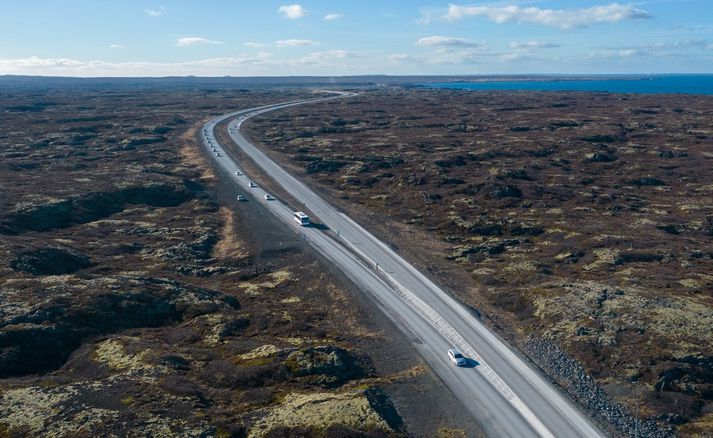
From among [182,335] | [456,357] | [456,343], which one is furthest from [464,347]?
[182,335]

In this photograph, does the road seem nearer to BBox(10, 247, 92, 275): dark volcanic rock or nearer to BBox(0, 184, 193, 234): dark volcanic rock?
BBox(10, 247, 92, 275): dark volcanic rock

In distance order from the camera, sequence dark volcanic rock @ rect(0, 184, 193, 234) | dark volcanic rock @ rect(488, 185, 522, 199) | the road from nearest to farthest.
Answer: the road < dark volcanic rock @ rect(0, 184, 193, 234) < dark volcanic rock @ rect(488, 185, 522, 199)

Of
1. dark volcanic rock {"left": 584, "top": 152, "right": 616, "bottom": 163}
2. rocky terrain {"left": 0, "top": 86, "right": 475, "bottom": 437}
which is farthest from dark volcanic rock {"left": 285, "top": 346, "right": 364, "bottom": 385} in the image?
dark volcanic rock {"left": 584, "top": 152, "right": 616, "bottom": 163}

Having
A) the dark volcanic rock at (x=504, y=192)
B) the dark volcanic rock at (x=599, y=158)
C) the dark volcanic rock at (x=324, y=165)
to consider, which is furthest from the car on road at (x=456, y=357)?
the dark volcanic rock at (x=599, y=158)

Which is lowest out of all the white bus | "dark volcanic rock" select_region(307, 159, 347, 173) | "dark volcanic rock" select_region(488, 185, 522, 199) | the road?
the road

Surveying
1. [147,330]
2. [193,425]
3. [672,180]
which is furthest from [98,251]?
[672,180]

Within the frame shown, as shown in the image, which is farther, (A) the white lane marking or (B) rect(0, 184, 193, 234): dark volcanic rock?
(B) rect(0, 184, 193, 234): dark volcanic rock

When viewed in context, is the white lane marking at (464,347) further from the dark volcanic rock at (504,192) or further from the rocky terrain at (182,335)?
the dark volcanic rock at (504,192)
